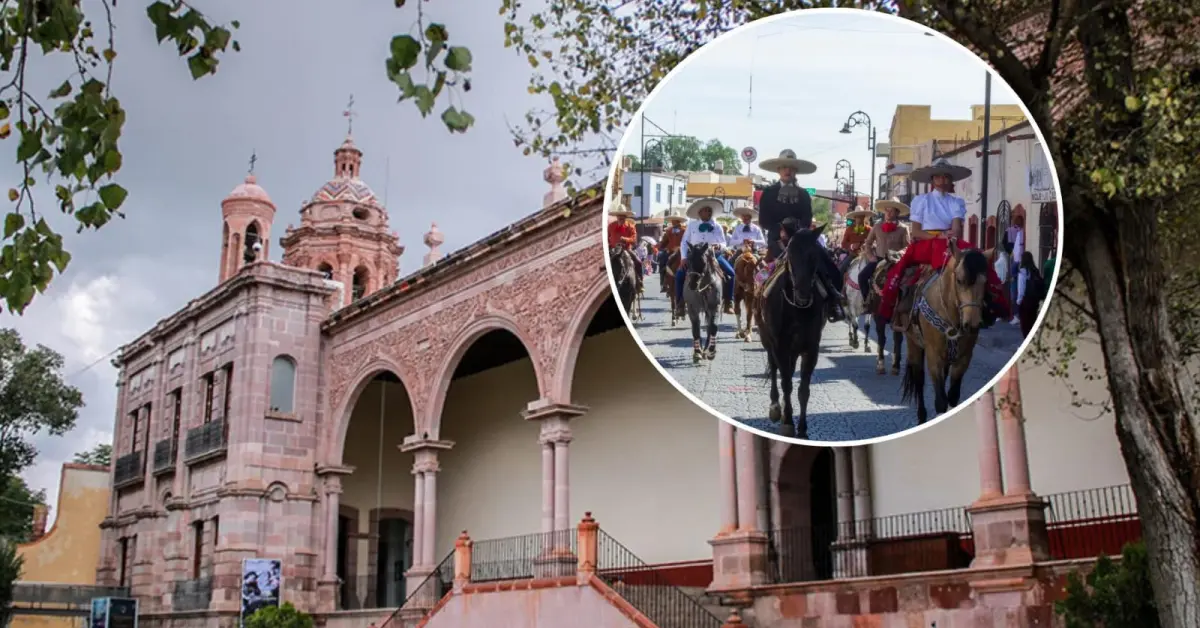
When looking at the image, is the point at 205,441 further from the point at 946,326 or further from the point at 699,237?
the point at 946,326

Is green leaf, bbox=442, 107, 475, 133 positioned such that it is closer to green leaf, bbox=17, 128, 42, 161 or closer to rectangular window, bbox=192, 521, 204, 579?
green leaf, bbox=17, 128, 42, 161

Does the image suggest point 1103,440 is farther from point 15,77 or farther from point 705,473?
point 15,77

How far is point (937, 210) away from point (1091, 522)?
7949 millimetres

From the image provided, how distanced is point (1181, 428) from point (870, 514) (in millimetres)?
9756

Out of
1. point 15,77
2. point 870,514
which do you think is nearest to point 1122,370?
point 15,77

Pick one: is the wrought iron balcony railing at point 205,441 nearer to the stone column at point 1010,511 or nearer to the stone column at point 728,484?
the stone column at point 728,484

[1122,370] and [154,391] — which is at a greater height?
[154,391]

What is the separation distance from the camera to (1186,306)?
9.09 m

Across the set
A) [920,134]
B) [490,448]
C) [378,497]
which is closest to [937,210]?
[920,134]

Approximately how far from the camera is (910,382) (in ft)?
20.6

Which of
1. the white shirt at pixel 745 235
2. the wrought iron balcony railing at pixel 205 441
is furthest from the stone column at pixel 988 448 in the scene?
the wrought iron balcony railing at pixel 205 441

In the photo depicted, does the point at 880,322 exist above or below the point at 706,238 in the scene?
below

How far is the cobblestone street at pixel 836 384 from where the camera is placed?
20.3ft

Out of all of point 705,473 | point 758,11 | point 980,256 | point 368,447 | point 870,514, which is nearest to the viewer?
point 980,256
